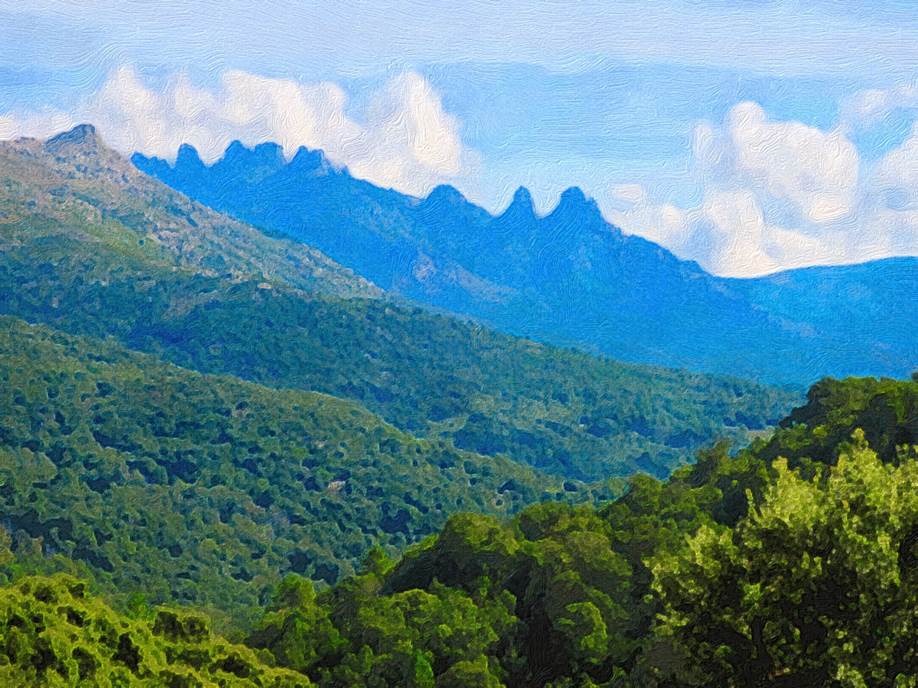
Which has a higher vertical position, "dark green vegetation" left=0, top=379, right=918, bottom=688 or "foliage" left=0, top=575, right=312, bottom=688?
"dark green vegetation" left=0, top=379, right=918, bottom=688

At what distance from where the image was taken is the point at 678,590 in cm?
3103

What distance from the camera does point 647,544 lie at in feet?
211

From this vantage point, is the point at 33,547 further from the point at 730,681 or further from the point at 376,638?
the point at 730,681

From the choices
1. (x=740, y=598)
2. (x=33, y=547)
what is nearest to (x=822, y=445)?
(x=740, y=598)

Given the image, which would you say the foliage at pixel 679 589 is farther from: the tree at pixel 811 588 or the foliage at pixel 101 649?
the foliage at pixel 101 649

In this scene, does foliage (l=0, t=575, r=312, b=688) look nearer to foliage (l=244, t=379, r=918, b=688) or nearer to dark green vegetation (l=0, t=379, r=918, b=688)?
dark green vegetation (l=0, t=379, r=918, b=688)

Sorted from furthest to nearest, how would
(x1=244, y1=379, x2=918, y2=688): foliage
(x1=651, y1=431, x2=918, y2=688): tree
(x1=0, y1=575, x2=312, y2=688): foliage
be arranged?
(x1=0, y1=575, x2=312, y2=688): foliage, (x1=244, y1=379, x2=918, y2=688): foliage, (x1=651, y1=431, x2=918, y2=688): tree

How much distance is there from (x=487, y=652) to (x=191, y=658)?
13.9 meters

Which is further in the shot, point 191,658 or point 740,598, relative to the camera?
point 191,658

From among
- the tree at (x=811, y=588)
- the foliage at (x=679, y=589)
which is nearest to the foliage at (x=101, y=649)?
the foliage at (x=679, y=589)

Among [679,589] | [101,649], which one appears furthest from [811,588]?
[101,649]

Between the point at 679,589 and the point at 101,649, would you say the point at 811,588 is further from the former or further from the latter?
the point at 101,649

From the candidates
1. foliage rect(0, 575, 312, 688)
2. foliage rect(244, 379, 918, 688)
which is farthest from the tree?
foliage rect(0, 575, 312, 688)

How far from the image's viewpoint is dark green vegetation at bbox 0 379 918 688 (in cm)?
2908
